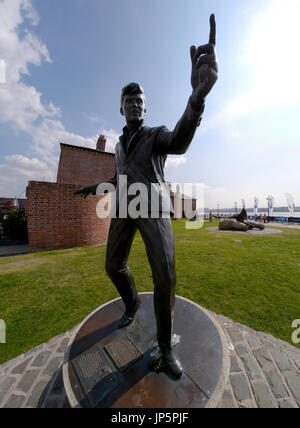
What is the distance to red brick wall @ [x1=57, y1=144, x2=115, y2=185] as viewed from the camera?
18297mm

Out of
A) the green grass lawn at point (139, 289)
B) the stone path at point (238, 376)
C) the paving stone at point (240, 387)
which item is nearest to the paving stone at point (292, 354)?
the stone path at point (238, 376)

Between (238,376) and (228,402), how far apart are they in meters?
0.37

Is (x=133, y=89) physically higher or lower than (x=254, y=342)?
higher

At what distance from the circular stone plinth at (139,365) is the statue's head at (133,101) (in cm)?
253

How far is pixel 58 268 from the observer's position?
590 cm

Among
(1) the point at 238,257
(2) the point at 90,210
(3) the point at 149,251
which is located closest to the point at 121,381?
(3) the point at 149,251

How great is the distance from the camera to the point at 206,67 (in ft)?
3.94

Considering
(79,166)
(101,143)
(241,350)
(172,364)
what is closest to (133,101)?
(172,364)

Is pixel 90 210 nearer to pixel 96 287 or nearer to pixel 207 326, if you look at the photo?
pixel 96 287

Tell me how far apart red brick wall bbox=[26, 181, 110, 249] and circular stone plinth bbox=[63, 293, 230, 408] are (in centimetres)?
715

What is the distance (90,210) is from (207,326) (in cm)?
818

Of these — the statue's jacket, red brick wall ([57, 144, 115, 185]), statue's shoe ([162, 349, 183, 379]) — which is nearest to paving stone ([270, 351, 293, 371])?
statue's shoe ([162, 349, 183, 379])

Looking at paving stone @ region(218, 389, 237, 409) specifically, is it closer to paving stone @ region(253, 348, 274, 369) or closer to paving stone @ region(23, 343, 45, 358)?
paving stone @ region(253, 348, 274, 369)

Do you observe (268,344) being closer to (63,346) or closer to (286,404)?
(286,404)
